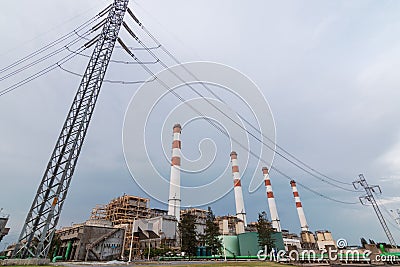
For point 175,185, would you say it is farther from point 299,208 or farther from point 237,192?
point 299,208

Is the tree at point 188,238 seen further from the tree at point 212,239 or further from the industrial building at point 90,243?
the industrial building at point 90,243

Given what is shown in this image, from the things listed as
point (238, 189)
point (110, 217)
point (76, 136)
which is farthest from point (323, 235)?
point (76, 136)

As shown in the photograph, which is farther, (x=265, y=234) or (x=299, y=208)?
(x=299, y=208)

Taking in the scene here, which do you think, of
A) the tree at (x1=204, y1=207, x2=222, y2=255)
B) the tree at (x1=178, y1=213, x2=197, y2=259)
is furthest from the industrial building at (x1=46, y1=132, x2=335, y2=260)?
the tree at (x1=178, y1=213, x2=197, y2=259)

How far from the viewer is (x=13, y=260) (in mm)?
16906

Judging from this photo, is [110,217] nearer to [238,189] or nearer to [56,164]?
[238,189]

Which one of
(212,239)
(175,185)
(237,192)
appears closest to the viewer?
(212,239)

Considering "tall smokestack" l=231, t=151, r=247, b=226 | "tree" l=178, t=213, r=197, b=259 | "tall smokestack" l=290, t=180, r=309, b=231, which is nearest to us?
"tree" l=178, t=213, r=197, b=259

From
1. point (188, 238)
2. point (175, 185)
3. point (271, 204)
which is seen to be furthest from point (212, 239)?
A: point (271, 204)

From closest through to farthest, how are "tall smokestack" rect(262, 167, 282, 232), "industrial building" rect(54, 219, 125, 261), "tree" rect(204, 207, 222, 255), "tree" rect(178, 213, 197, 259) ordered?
"industrial building" rect(54, 219, 125, 261) → "tree" rect(178, 213, 197, 259) → "tree" rect(204, 207, 222, 255) → "tall smokestack" rect(262, 167, 282, 232)

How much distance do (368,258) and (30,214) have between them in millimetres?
32413

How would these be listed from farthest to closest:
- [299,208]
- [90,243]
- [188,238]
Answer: [299,208] < [188,238] < [90,243]

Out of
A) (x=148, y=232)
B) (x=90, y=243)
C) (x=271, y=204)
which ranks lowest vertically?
(x=90, y=243)

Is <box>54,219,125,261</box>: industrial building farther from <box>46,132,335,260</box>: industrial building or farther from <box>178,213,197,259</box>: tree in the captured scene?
<box>178,213,197,259</box>: tree
